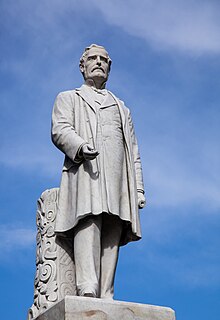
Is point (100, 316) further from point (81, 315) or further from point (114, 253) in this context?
point (114, 253)

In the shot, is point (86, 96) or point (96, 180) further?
point (86, 96)

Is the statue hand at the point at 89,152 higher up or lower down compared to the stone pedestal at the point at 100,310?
higher up

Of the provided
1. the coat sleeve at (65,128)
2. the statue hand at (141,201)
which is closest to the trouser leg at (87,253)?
the statue hand at (141,201)

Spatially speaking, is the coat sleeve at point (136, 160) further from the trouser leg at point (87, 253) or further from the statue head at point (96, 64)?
the trouser leg at point (87, 253)

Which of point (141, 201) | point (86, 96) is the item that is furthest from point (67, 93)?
point (141, 201)

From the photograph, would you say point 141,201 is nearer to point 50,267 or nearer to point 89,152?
point 89,152

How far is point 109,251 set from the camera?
891cm

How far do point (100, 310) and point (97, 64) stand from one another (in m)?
3.63

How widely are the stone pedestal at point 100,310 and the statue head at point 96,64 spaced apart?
3.35 metres

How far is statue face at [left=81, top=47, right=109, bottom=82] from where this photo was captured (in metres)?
9.75

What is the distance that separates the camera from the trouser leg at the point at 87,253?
8383 millimetres

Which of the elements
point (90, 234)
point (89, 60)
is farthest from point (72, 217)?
point (89, 60)

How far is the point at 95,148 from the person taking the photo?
29.8 feet

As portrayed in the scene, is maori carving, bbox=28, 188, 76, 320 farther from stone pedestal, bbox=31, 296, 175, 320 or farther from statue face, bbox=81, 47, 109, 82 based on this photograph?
statue face, bbox=81, 47, 109, 82
